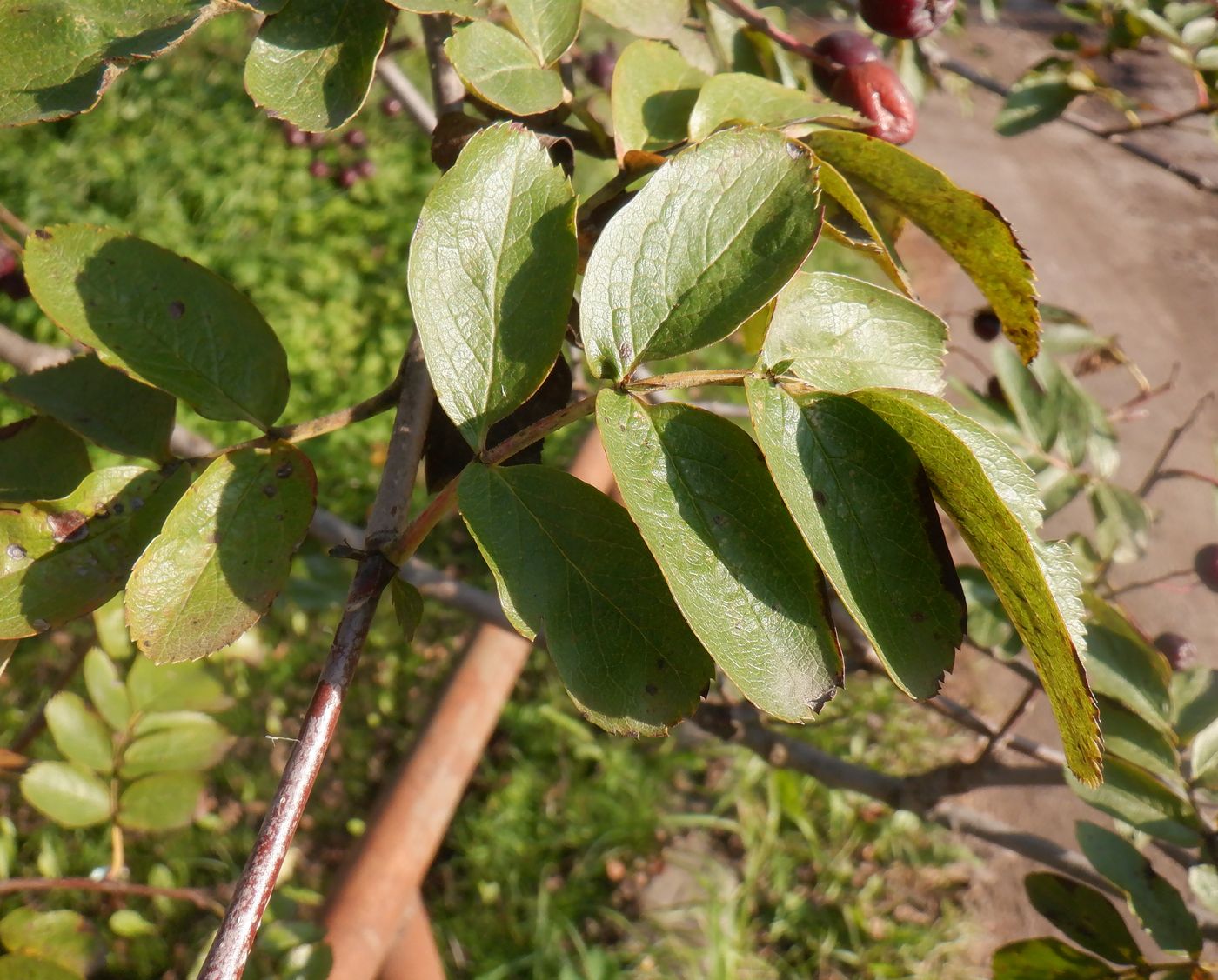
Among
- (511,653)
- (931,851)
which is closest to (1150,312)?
(931,851)

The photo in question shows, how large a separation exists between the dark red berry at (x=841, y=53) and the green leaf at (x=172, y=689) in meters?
0.87

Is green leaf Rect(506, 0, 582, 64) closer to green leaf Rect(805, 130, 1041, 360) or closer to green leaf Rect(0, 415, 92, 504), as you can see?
green leaf Rect(805, 130, 1041, 360)

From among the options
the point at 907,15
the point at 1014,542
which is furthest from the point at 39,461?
the point at 907,15

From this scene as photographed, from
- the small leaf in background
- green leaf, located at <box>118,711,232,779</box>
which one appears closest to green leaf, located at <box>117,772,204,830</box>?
green leaf, located at <box>118,711,232,779</box>

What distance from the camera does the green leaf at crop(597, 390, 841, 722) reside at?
435mm

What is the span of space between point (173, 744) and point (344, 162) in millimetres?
2632

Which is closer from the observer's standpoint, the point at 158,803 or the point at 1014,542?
the point at 1014,542

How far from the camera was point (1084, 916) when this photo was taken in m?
0.85

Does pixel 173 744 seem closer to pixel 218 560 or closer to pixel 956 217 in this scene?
pixel 218 560

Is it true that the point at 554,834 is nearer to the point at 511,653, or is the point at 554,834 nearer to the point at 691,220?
the point at 511,653

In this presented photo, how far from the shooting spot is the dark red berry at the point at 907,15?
828 mm

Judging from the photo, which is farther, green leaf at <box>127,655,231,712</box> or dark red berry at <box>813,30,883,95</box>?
green leaf at <box>127,655,231,712</box>

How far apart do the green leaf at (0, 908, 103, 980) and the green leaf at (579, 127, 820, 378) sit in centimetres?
72

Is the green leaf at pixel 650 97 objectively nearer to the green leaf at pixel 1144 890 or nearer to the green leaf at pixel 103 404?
the green leaf at pixel 103 404
